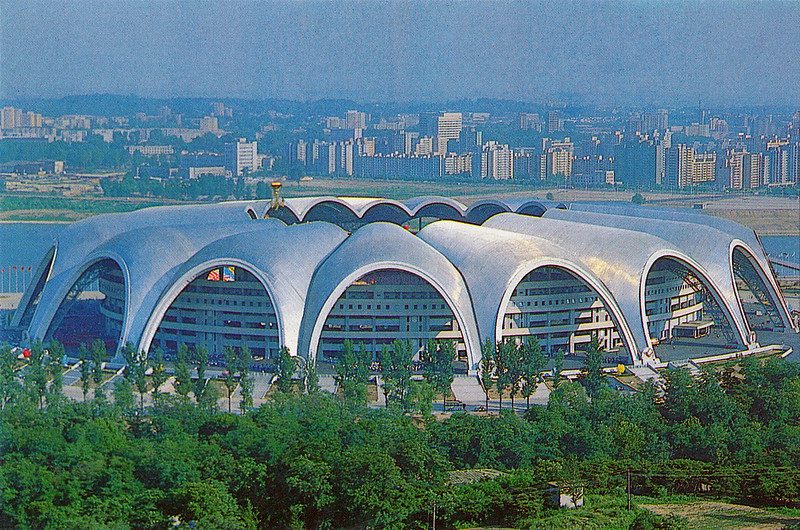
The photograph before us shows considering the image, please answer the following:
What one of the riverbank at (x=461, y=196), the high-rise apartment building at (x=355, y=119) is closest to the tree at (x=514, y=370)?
the riverbank at (x=461, y=196)

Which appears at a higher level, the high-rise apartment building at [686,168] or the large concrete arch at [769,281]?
the high-rise apartment building at [686,168]

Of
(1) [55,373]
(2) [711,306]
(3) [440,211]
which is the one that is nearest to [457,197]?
(3) [440,211]

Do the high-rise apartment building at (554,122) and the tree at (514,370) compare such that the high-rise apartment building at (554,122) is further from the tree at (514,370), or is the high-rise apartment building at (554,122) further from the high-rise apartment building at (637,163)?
the tree at (514,370)

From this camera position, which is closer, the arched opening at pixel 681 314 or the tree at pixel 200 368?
the tree at pixel 200 368

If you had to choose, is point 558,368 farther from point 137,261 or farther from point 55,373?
point 55,373

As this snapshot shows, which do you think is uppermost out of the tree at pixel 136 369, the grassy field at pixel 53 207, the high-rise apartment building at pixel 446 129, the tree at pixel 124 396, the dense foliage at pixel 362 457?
the high-rise apartment building at pixel 446 129

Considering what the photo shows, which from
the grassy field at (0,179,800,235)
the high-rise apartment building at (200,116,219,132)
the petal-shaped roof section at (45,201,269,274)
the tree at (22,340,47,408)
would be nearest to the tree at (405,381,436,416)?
the tree at (22,340,47,408)
